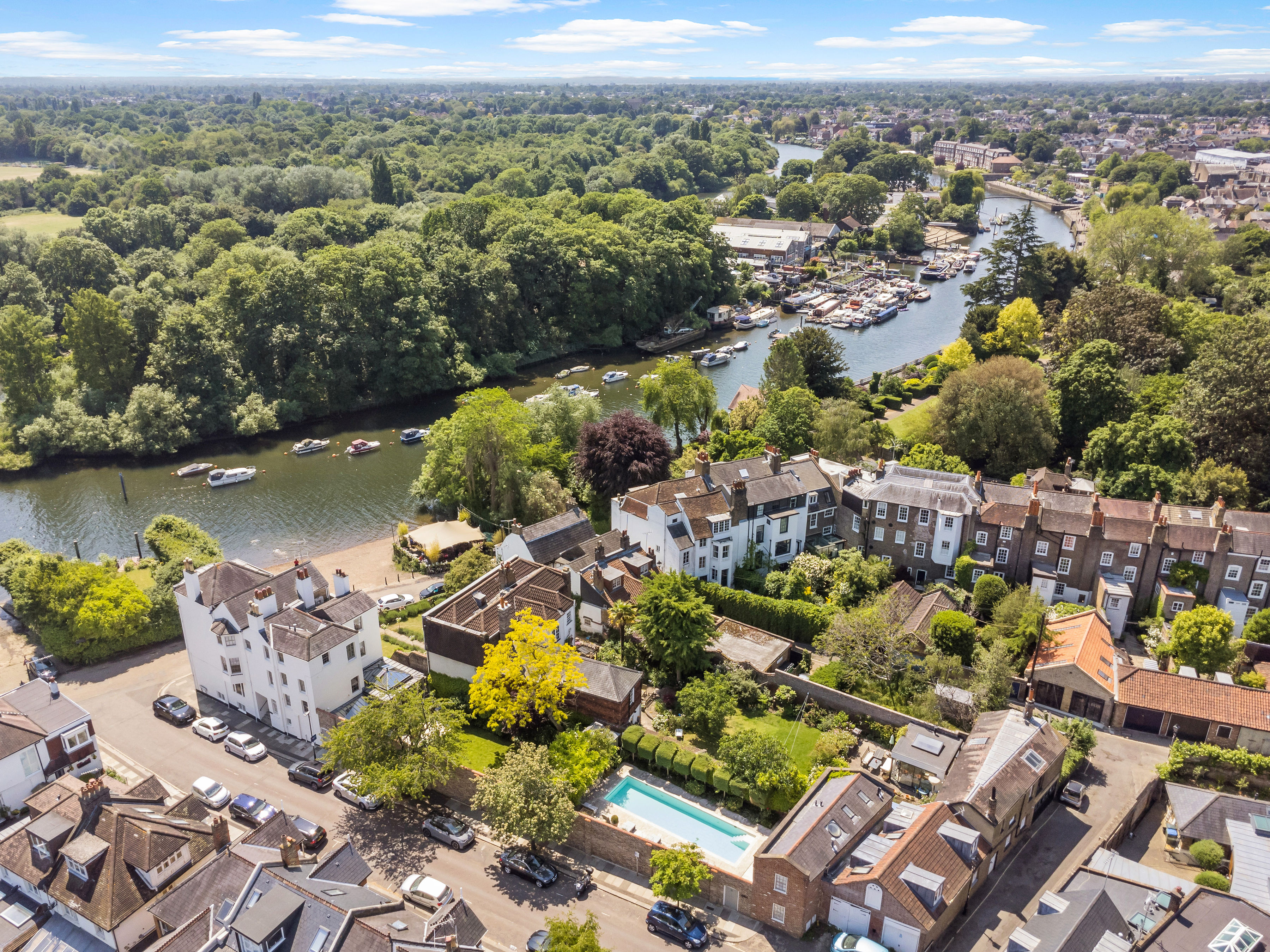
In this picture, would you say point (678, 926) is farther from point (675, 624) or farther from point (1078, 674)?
point (1078, 674)

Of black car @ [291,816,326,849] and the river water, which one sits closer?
black car @ [291,816,326,849]

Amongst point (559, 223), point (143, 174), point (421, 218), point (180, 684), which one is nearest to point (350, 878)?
point (180, 684)

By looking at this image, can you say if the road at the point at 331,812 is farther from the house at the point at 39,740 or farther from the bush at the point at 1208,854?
the bush at the point at 1208,854

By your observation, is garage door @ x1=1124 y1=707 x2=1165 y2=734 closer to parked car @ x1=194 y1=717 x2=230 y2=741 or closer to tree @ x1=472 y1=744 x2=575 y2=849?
tree @ x1=472 y1=744 x2=575 y2=849

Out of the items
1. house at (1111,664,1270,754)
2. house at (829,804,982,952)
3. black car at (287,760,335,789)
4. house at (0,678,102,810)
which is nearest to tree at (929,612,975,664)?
house at (1111,664,1270,754)

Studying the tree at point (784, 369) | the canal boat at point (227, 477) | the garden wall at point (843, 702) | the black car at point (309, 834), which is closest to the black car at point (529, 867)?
the black car at point (309, 834)

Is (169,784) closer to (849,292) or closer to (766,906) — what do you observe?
(766,906)
